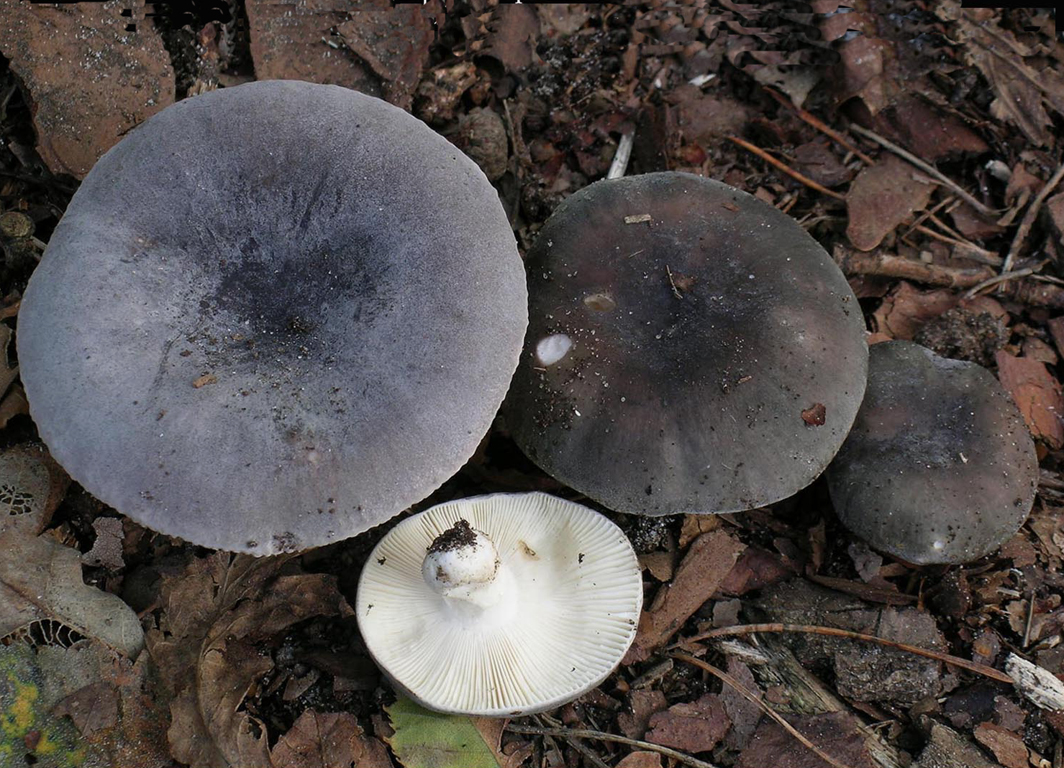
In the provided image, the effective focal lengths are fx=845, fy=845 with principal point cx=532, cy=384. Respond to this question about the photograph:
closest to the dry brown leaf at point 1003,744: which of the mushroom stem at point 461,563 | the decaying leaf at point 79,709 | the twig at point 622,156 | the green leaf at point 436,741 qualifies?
the green leaf at point 436,741

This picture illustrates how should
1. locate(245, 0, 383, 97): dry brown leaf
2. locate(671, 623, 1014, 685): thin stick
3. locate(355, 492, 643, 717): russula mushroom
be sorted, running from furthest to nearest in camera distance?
locate(245, 0, 383, 97): dry brown leaf → locate(671, 623, 1014, 685): thin stick → locate(355, 492, 643, 717): russula mushroom

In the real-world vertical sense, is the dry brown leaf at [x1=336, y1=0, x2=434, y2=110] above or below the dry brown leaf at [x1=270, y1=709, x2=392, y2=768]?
above

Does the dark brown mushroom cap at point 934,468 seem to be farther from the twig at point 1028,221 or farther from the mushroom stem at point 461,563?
the mushroom stem at point 461,563

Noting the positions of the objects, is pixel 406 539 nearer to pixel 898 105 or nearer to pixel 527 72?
pixel 527 72

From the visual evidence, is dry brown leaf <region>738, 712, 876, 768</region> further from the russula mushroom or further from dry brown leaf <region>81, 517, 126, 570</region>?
dry brown leaf <region>81, 517, 126, 570</region>

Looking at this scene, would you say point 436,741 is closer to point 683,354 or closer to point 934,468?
point 683,354

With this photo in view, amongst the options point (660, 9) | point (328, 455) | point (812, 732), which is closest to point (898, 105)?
point (660, 9)

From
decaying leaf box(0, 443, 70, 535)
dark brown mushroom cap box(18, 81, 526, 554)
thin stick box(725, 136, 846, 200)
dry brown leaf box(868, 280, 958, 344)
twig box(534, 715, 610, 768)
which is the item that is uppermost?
dark brown mushroom cap box(18, 81, 526, 554)

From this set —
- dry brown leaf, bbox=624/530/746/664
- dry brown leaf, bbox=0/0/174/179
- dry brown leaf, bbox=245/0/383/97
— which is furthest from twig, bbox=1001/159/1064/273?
dry brown leaf, bbox=0/0/174/179

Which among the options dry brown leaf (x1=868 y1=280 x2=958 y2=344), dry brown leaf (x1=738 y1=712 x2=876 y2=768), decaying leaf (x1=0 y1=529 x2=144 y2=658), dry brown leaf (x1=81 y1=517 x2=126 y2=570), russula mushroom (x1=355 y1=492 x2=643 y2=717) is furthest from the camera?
dry brown leaf (x1=868 y1=280 x2=958 y2=344)
